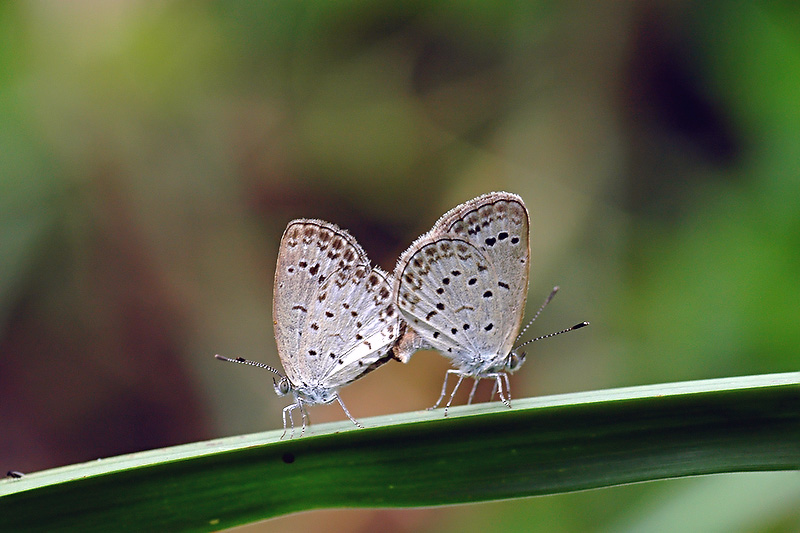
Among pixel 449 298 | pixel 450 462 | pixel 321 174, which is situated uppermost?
pixel 321 174

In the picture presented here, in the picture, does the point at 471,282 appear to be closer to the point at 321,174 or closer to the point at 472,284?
the point at 472,284

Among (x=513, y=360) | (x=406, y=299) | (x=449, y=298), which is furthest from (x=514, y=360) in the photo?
(x=406, y=299)

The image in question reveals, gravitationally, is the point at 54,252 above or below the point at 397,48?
below

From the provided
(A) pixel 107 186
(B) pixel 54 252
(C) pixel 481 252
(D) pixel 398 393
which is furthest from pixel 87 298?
(C) pixel 481 252

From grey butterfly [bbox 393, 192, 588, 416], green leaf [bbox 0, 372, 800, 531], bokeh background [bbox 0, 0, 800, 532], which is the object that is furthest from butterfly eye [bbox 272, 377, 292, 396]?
bokeh background [bbox 0, 0, 800, 532]

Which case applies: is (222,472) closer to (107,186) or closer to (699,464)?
(699,464)

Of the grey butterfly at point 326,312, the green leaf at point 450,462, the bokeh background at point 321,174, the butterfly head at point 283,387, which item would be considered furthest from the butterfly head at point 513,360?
the bokeh background at point 321,174
